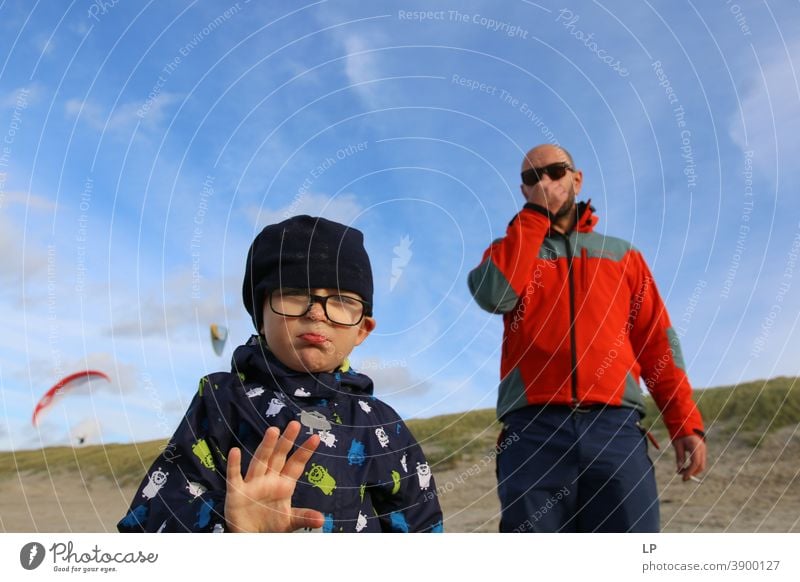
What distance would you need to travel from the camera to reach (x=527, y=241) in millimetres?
2781

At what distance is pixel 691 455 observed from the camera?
2717 mm

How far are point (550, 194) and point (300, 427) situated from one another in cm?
162

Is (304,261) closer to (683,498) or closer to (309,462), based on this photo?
(309,462)

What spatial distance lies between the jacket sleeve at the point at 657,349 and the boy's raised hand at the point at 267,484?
5.46ft

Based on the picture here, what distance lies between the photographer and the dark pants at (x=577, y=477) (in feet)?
8.31

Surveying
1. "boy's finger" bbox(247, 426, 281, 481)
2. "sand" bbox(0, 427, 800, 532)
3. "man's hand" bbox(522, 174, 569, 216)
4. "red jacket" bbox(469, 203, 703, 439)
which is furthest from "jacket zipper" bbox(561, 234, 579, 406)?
"sand" bbox(0, 427, 800, 532)

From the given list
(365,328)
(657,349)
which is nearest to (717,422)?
(657,349)

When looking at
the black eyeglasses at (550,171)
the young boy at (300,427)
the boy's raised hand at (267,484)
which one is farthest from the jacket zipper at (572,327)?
the boy's raised hand at (267,484)

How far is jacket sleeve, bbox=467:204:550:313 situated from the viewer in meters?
2.71

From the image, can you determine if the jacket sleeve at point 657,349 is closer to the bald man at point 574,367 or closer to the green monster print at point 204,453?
the bald man at point 574,367

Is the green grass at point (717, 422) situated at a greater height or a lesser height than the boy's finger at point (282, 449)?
lesser

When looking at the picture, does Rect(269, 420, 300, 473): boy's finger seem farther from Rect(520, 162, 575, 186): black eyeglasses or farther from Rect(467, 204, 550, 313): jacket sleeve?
Rect(520, 162, 575, 186): black eyeglasses
